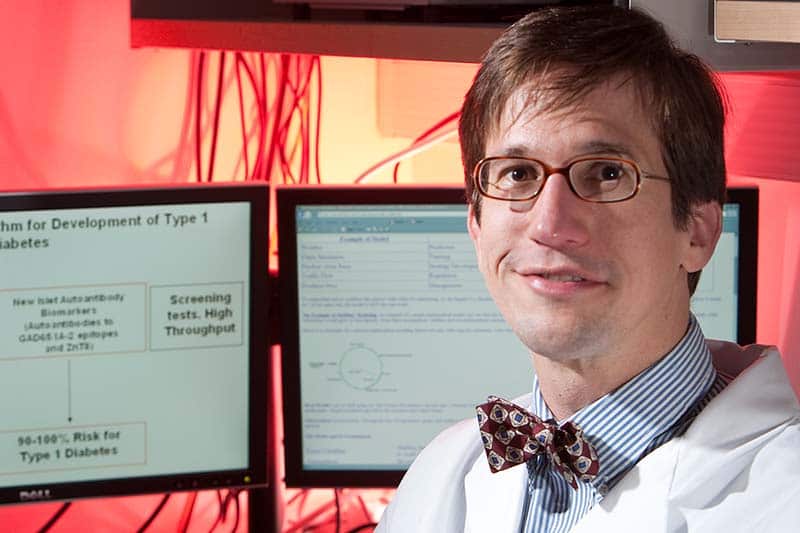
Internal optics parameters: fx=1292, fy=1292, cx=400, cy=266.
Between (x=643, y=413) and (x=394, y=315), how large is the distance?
521mm

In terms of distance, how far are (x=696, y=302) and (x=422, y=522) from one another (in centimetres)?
51

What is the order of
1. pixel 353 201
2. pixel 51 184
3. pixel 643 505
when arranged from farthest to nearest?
pixel 51 184 → pixel 353 201 → pixel 643 505

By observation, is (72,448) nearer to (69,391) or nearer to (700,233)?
(69,391)

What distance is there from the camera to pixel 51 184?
1704mm

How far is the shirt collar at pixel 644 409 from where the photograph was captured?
1.14 m

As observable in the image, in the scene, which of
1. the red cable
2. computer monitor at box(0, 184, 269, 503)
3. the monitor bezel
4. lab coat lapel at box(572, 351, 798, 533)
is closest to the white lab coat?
lab coat lapel at box(572, 351, 798, 533)

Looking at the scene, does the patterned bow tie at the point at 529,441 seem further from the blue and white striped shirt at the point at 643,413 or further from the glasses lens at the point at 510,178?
the glasses lens at the point at 510,178

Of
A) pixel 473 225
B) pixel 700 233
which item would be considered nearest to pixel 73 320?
pixel 473 225

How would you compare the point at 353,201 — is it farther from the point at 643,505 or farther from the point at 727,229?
the point at 643,505

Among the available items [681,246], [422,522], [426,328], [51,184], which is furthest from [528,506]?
[51,184]

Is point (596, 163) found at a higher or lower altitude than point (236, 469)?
higher

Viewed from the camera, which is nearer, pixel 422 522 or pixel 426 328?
pixel 422 522

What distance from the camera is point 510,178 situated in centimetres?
116

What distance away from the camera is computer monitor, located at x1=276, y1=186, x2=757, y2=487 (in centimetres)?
159
